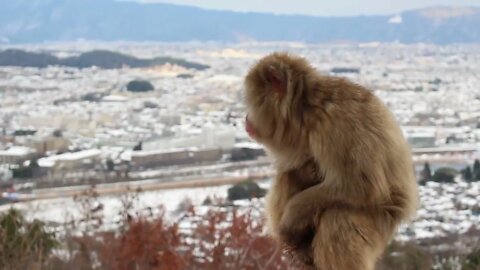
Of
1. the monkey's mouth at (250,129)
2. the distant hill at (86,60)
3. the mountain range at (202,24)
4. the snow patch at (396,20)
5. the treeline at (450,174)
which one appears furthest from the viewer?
the distant hill at (86,60)

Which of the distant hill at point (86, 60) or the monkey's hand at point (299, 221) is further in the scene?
the distant hill at point (86, 60)

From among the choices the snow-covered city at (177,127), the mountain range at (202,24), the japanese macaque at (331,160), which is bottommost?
the snow-covered city at (177,127)

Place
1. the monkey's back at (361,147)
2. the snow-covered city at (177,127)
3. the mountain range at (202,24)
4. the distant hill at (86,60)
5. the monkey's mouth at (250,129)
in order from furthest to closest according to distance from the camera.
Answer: the distant hill at (86,60)
the mountain range at (202,24)
the snow-covered city at (177,127)
the monkey's mouth at (250,129)
the monkey's back at (361,147)

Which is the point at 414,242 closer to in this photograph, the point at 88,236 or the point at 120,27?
the point at 88,236

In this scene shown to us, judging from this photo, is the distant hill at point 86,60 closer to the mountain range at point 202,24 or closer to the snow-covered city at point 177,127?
the snow-covered city at point 177,127

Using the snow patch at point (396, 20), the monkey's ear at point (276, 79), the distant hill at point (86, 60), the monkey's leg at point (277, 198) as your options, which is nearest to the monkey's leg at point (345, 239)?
the monkey's leg at point (277, 198)

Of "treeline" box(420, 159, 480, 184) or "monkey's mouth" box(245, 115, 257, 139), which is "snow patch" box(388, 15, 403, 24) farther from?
"monkey's mouth" box(245, 115, 257, 139)

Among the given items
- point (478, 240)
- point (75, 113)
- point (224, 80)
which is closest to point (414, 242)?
point (478, 240)
